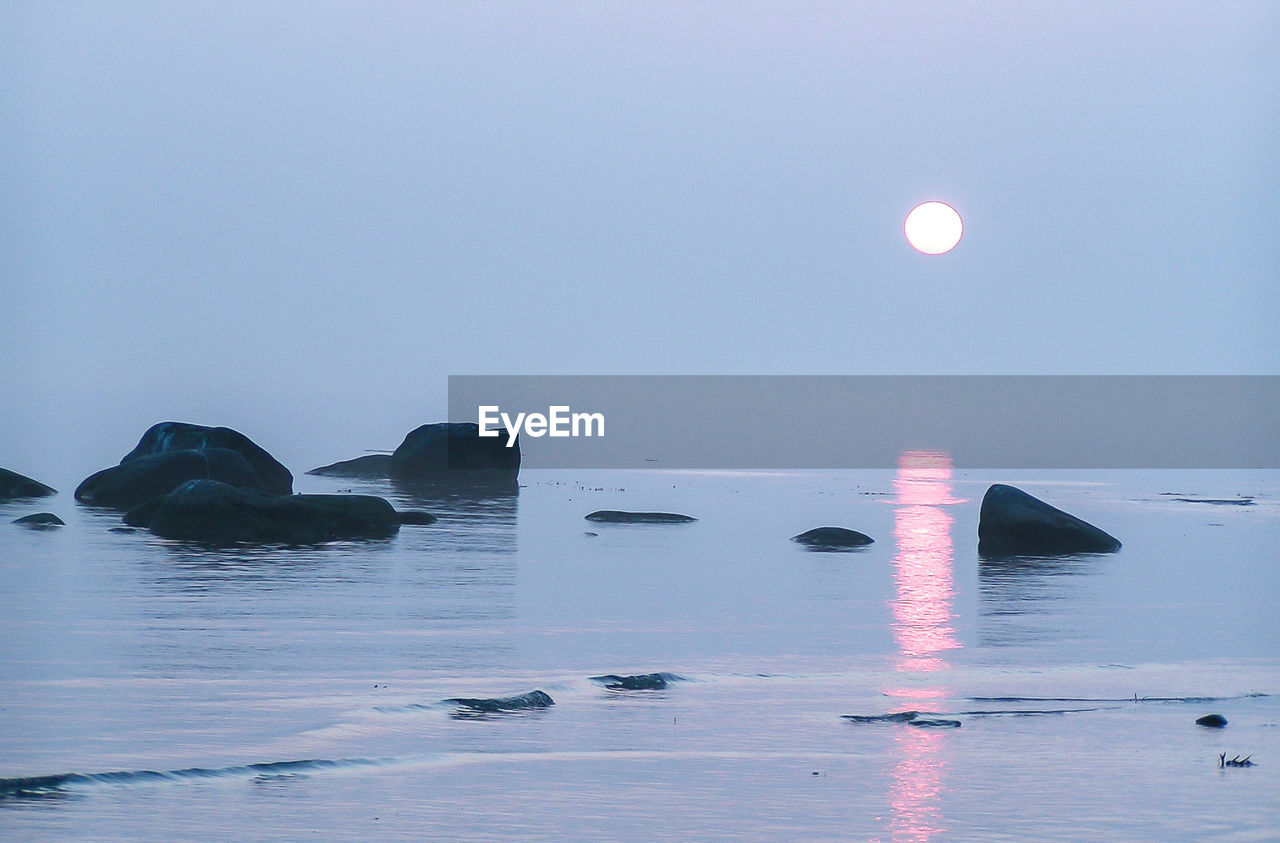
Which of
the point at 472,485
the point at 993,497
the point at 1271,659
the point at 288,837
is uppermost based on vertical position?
the point at 472,485

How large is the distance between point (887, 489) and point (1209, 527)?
2091 cm

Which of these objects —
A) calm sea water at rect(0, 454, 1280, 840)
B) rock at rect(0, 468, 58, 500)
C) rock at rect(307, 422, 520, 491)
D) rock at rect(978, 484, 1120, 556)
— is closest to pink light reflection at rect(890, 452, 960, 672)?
calm sea water at rect(0, 454, 1280, 840)

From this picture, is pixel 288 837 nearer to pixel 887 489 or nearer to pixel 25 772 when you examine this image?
pixel 25 772

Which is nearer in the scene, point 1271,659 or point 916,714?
point 916,714

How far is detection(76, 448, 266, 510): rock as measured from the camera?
42.6m

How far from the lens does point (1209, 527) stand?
45562 mm

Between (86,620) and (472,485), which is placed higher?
(472,485)

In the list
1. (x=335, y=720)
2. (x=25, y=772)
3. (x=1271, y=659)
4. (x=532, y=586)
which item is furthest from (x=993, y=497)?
(x=25, y=772)

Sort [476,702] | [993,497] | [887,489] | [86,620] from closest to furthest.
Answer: [476,702] → [86,620] → [993,497] → [887,489]

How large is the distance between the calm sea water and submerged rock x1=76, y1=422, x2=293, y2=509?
8048mm

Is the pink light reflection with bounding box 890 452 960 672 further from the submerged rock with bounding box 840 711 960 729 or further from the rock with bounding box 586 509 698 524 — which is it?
the rock with bounding box 586 509 698 524

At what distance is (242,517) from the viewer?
3388cm

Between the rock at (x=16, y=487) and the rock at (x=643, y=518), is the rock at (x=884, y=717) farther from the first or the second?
the rock at (x=16, y=487)

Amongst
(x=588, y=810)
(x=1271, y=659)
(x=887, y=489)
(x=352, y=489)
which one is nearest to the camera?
(x=588, y=810)
